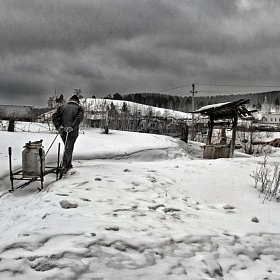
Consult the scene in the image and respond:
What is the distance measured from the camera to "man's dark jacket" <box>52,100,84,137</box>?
6.87 m

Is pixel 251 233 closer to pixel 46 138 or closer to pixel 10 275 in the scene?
pixel 10 275

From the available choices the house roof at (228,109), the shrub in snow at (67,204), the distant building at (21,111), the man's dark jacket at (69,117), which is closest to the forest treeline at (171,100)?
the distant building at (21,111)

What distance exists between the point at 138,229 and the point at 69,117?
4438mm

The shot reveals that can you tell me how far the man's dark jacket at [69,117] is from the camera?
6.87 meters

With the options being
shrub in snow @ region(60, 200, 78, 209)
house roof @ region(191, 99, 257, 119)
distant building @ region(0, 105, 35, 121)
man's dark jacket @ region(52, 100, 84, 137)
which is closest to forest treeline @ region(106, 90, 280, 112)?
distant building @ region(0, 105, 35, 121)

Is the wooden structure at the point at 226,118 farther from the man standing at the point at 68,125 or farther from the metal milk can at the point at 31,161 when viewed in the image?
the metal milk can at the point at 31,161

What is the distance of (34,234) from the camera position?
2.72 meters

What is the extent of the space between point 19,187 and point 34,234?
11.2 ft

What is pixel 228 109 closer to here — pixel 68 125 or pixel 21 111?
pixel 68 125

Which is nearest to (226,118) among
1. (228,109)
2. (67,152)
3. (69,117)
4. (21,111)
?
(228,109)

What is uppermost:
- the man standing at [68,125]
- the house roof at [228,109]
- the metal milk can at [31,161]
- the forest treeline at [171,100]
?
the forest treeline at [171,100]

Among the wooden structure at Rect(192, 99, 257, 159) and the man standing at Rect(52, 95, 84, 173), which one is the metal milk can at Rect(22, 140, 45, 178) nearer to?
the man standing at Rect(52, 95, 84, 173)

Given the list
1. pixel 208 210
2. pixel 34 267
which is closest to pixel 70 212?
pixel 34 267

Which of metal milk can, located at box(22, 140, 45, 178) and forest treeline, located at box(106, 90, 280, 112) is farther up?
forest treeline, located at box(106, 90, 280, 112)
